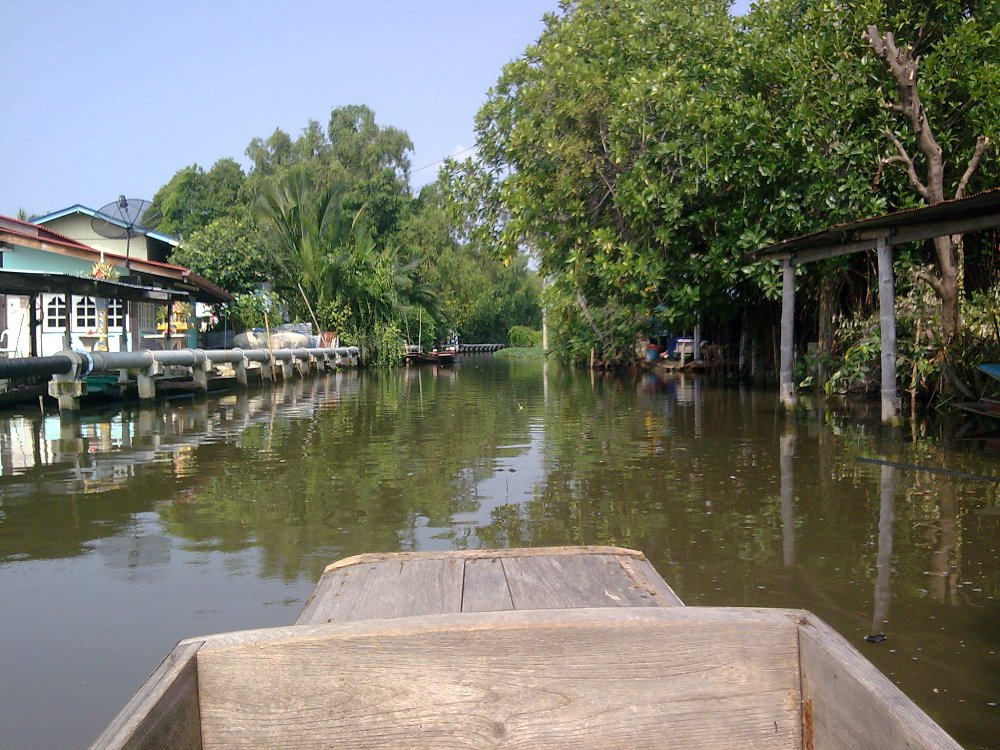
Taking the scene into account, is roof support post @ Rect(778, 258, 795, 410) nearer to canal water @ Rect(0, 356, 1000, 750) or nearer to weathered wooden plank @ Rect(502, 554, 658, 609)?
canal water @ Rect(0, 356, 1000, 750)

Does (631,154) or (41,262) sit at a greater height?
(631,154)

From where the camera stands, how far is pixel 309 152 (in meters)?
55.1

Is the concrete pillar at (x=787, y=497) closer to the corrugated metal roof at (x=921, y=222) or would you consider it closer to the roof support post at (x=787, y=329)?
the corrugated metal roof at (x=921, y=222)

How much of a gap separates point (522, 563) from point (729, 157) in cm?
1421

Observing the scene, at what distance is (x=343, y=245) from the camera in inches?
1395

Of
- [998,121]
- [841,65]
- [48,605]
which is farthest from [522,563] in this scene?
[841,65]

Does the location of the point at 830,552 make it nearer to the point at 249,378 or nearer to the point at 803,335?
the point at 803,335

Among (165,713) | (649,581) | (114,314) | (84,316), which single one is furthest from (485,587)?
(84,316)

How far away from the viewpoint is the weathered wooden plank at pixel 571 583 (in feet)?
9.80

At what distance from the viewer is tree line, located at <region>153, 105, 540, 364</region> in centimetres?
3098

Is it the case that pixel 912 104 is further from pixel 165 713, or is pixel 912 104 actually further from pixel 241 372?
pixel 241 372

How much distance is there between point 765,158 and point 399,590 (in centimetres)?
1432

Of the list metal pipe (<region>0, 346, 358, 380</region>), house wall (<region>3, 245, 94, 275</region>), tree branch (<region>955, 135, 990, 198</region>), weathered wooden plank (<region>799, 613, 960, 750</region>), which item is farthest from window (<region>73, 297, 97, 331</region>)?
weathered wooden plank (<region>799, 613, 960, 750</region>)

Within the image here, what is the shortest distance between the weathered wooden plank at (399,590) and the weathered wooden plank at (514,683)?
2.84 feet
